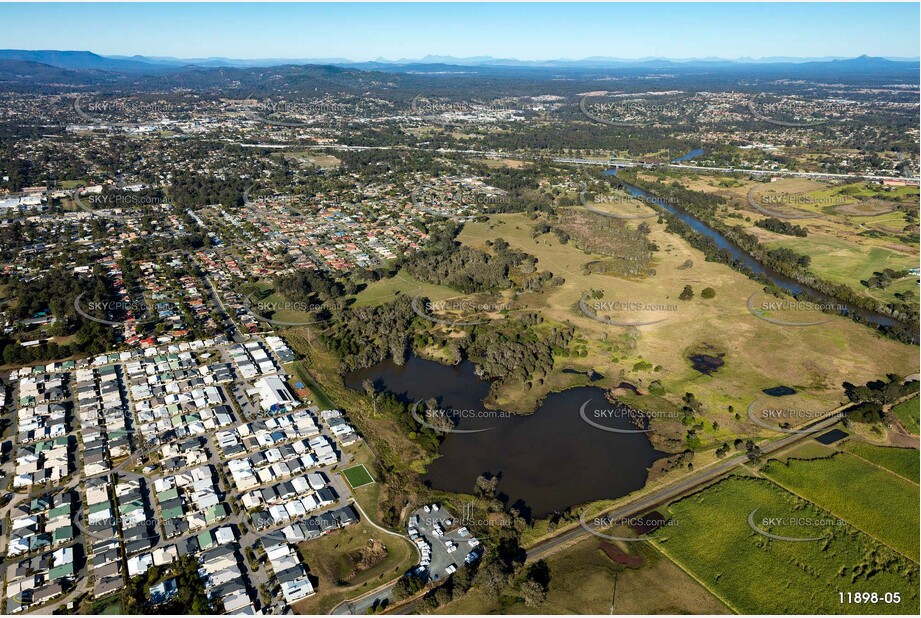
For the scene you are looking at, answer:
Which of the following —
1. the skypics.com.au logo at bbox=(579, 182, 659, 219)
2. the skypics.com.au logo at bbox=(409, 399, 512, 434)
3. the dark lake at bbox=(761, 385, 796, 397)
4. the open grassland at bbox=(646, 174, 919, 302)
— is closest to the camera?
the skypics.com.au logo at bbox=(409, 399, 512, 434)

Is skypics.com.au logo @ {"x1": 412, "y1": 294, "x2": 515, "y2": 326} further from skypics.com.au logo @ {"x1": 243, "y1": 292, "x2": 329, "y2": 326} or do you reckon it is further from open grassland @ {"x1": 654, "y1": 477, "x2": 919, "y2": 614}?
open grassland @ {"x1": 654, "y1": 477, "x2": 919, "y2": 614}

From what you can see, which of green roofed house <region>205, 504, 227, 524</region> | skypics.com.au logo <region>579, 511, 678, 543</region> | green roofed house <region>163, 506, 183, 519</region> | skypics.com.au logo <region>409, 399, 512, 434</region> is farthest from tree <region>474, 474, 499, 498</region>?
green roofed house <region>163, 506, 183, 519</region>

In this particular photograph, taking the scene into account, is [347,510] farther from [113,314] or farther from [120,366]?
[113,314]

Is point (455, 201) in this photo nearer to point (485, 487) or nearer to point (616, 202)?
point (616, 202)

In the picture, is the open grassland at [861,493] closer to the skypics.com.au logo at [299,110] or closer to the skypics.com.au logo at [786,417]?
the skypics.com.au logo at [786,417]

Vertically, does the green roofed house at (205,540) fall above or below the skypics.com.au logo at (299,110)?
below

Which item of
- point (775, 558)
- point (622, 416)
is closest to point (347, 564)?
point (622, 416)

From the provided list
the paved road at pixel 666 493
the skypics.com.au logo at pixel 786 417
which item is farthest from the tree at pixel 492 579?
the skypics.com.au logo at pixel 786 417
